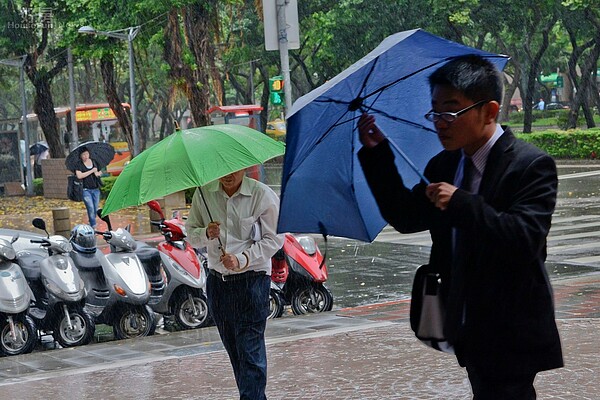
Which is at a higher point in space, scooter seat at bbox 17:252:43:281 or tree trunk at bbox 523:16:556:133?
tree trunk at bbox 523:16:556:133

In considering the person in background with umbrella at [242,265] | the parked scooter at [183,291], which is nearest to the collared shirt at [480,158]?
the person in background with umbrella at [242,265]

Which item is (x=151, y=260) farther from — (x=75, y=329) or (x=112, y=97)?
(x=112, y=97)

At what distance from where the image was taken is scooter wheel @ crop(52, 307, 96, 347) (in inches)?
384

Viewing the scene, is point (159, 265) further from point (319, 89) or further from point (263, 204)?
point (319, 89)

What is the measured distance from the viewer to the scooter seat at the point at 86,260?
10.3 m

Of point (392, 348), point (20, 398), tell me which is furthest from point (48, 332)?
point (392, 348)

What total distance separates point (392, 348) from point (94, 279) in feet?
10.7

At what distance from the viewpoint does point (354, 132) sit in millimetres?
4066

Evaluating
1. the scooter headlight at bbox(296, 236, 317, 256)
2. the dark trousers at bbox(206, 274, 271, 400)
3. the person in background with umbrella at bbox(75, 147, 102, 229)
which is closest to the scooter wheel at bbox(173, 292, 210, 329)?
the scooter headlight at bbox(296, 236, 317, 256)

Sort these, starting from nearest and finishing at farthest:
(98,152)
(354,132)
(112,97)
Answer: (354,132)
(98,152)
(112,97)

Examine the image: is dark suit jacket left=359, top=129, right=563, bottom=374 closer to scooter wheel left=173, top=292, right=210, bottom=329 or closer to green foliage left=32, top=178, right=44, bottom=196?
scooter wheel left=173, top=292, right=210, bottom=329

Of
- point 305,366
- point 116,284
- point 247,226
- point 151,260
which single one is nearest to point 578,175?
point 151,260

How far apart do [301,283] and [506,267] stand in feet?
25.4

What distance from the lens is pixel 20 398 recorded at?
7363mm
